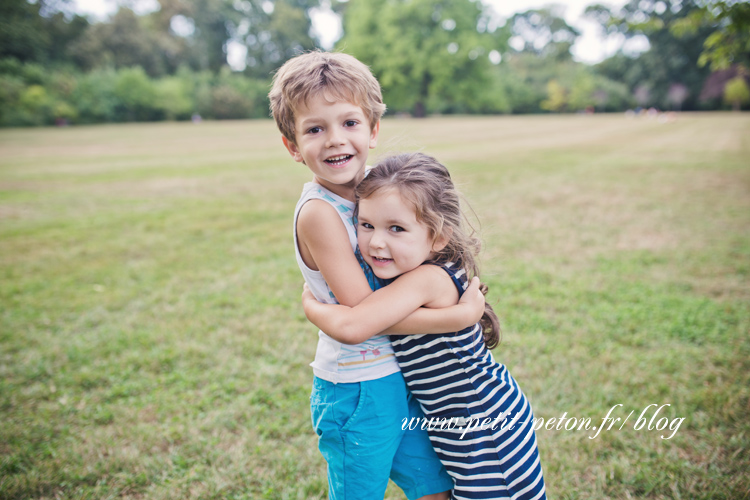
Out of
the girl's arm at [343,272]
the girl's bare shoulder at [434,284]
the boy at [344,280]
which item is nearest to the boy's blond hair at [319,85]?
A: the boy at [344,280]

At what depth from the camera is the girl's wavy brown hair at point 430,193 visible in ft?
4.64

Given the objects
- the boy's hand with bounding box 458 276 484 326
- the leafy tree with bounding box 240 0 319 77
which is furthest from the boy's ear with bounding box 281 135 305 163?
the leafy tree with bounding box 240 0 319 77

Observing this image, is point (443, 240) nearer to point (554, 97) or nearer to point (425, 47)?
point (425, 47)

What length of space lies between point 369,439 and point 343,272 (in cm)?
55

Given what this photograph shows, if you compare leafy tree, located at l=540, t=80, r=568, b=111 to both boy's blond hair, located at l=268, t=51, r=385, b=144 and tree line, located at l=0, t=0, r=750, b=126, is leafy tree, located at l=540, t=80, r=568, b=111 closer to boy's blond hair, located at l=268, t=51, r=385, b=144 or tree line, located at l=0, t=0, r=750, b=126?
tree line, located at l=0, t=0, r=750, b=126

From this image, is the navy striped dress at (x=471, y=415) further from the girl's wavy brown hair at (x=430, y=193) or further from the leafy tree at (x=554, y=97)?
the leafy tree at (x=554, y=97)

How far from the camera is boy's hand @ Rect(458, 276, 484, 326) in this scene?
142 centimetres

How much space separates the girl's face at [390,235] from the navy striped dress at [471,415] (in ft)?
0.42

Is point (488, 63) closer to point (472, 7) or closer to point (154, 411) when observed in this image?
point (472, 7)

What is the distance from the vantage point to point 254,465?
7.66ft

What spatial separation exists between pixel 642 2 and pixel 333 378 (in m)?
55.4

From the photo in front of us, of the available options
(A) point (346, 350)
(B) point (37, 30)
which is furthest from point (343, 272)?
(B) point (37, 30)

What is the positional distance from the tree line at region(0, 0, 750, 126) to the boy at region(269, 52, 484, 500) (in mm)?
28098

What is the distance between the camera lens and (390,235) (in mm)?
1408
